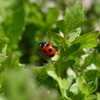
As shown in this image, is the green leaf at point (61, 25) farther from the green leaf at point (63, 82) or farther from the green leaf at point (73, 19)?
the green leaf at point (63, 82)

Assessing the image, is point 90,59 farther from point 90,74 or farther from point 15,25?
point 15,25

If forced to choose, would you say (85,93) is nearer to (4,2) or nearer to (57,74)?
(57,74)

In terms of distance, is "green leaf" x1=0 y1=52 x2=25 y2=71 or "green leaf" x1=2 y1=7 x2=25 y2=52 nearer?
"green leaf" x1=0 y1=52 x2=25 y2=71

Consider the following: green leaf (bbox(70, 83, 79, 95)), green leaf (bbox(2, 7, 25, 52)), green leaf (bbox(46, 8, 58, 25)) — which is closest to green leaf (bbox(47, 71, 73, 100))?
green leaf (bbox(70, 83, 79, 95))

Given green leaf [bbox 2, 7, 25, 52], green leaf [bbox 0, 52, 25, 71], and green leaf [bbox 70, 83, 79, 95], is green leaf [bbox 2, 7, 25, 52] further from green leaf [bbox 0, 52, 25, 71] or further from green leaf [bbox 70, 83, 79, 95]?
green leaf [bbox 70, 83, 79, 95]

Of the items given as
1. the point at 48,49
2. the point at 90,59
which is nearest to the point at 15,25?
the point at 48,49

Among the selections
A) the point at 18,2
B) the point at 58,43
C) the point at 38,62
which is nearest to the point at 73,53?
the point at 58,43

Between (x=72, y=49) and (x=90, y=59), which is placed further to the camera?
(x=90, y=59)

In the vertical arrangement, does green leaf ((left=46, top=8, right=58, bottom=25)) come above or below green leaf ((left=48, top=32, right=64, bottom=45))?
below
